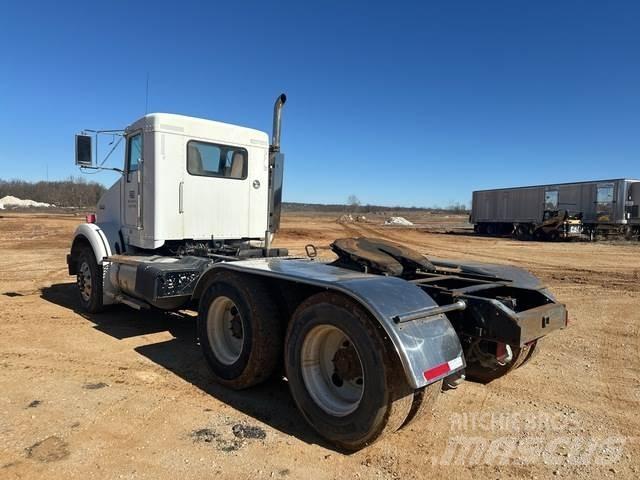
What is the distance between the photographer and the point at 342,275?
3.77 meters

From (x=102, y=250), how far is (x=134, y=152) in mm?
1525

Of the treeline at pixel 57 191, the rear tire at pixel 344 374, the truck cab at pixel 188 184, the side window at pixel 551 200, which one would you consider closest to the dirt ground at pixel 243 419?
the rear tire at pixel 344 374

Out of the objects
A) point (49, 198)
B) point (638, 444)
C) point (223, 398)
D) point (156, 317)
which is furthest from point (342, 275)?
point (49, 198)

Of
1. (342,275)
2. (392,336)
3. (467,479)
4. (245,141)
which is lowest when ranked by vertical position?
(467,479)

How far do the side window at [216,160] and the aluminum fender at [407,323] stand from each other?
3553 mm

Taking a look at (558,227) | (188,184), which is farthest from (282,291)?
(558,227)

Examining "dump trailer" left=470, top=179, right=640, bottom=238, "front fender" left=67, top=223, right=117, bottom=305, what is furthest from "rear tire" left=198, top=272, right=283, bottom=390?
"dump trailer" left=470, top=179, right=640, bottom=238

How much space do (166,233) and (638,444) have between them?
5.63 meters

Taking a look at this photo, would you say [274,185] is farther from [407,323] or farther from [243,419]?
[407,323]

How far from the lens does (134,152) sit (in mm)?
6891

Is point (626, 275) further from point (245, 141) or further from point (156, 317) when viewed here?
point (156, 317)

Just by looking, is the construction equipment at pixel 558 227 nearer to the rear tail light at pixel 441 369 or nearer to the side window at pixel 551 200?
the side window at pixel 551 200

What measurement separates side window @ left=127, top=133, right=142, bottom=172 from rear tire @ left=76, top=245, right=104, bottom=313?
1506 mm

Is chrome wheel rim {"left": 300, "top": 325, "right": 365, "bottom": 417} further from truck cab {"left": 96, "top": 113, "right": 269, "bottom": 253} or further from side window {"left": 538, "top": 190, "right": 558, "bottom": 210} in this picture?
side window {"left": 538, "top": 190, "right": 558, "bottom": 210}
